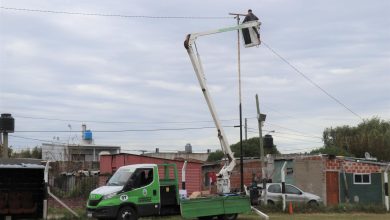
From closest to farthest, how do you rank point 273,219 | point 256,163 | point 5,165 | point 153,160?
point 5,165, point 273,219, point 153,160, point 256,163

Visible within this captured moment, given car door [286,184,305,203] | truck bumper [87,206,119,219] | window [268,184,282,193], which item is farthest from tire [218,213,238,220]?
car door [286,184,305,203]

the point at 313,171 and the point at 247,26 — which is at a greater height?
the point at 247,26

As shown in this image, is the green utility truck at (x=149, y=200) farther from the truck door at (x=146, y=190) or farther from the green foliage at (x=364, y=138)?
the green foliage at (x=364, y=138)

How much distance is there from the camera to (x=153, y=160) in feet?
106

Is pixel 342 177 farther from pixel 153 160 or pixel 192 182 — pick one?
pixel 153 160

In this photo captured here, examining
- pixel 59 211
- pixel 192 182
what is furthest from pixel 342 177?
pixel 59 211

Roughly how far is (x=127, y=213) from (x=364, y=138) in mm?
50940

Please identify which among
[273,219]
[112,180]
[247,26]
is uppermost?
[247,26]

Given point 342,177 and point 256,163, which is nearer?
point 342,177

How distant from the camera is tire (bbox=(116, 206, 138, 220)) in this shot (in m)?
19.8

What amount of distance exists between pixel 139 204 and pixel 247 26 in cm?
802

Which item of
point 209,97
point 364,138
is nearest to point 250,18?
point 209,97

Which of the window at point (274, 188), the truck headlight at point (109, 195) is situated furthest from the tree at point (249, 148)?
the truck headlight at point (109, 195)

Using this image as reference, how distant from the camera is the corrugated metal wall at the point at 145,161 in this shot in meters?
32.0
